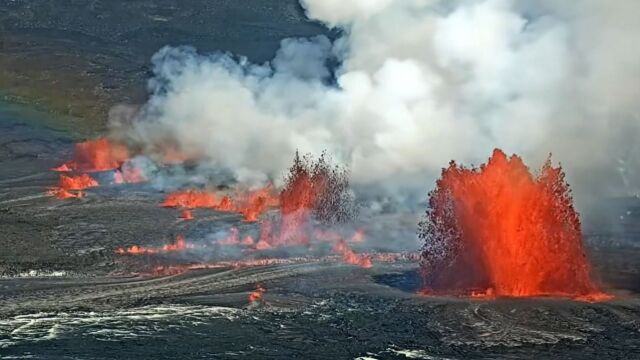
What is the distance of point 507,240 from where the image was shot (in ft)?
124

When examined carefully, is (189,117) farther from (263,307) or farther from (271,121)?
(263,307)

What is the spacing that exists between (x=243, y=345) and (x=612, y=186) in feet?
118

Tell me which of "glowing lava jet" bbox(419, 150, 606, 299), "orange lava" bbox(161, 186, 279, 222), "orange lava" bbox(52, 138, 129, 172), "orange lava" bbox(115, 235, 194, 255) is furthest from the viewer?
"orange lava" bbox(52, 138, 129, 172)

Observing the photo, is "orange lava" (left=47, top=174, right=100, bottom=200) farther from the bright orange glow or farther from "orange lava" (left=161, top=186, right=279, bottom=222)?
"orange lava" (left=161, top=186, right=279, bottom=222)

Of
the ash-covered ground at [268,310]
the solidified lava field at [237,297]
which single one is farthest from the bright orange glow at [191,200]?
the ash-covered ground at [268,310]

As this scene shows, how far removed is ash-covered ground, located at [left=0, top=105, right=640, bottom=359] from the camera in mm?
28719

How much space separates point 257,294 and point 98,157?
3369 cm

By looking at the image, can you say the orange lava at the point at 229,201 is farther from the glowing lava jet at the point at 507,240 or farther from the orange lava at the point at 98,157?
the glowing lava jet at the point at 507,240

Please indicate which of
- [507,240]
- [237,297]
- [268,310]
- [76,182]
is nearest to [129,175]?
[76,182]

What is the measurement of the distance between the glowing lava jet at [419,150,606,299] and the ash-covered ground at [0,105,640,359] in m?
1.40

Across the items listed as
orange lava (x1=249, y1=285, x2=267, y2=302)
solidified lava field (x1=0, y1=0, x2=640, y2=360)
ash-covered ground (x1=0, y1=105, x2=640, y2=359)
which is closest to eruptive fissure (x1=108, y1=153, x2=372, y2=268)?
solidified lava field (x1=0, y1=0, x2=640, y2=360)

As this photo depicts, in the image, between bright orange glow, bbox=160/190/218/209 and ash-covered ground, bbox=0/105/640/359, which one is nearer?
ash-covered ground, bbox=0/105/640/359

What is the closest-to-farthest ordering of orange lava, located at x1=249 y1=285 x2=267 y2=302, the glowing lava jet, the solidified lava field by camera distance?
the solidified lava field
orange lava, located at x1=249 y1=285 x2=267 y2=302
the glowing lava jet

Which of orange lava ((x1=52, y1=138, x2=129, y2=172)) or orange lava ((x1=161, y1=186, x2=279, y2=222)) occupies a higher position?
orange lava ((x1=52, y1=138, x2=129, y2=172))
